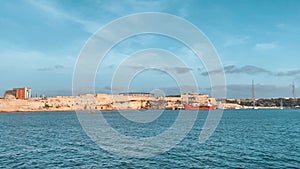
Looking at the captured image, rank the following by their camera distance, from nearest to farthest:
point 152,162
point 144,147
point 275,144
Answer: point 152,162 < point 144,147 < point 275,144

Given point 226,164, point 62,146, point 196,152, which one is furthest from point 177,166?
point 62,146

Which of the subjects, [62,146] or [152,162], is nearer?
[152,162]

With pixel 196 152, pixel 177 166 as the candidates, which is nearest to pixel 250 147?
pixel 196 152

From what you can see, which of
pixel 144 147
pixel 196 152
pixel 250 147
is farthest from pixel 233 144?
pixel 144 147

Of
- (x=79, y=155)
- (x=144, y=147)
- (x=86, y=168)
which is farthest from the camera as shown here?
(x=144, y=147)

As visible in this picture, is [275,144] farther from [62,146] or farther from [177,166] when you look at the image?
[62,146]

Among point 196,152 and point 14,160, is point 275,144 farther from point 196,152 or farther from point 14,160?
point 14,160

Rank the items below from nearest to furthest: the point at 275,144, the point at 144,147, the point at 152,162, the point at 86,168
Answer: the point at 86,168
the point at 152,162
the point at 144,147
the point at 275,144

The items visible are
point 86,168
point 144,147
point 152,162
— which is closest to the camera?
point 86,168

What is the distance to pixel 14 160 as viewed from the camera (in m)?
36.6

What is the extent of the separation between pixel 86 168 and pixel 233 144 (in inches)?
1039

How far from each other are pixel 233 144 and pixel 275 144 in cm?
667

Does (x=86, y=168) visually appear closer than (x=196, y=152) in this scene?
Yes

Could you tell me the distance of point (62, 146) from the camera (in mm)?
47688
